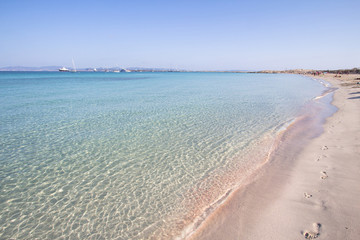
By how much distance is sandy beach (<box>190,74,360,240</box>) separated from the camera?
396 cm

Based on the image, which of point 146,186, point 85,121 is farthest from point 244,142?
point 85,121

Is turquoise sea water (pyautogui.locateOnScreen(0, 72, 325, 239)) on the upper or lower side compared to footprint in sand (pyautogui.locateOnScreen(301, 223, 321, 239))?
lower

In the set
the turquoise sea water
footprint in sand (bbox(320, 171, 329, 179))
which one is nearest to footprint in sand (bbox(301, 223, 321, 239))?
the turquoise sea water

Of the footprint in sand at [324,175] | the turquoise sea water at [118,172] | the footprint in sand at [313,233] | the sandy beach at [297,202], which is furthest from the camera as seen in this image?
the footprint in sand at [324,175]

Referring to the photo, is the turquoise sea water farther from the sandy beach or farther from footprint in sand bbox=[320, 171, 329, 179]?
footprint in sand bbox=[320, 171, 329, 179]

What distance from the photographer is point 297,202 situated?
482 cm

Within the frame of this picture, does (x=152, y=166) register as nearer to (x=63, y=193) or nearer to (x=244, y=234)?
(x=63, y=193)

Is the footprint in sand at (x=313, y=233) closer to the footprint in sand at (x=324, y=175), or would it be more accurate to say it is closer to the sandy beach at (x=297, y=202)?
the sandy beach at (x=297, y=202)

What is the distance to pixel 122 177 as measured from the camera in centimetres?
634

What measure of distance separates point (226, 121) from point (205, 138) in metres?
3.66

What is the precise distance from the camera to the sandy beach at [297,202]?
3.96 meters

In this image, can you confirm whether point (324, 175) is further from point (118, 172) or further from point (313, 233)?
point (118, 172)

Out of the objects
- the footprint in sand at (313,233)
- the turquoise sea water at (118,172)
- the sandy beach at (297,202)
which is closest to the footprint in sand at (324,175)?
the sandy beach at (297,202)

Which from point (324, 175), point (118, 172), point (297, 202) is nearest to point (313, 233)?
point (297, 202)
